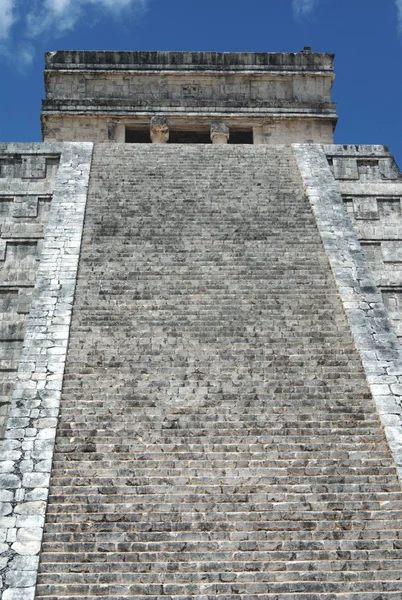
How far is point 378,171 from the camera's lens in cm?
1257

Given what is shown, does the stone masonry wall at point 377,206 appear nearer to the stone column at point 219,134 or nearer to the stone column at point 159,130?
the stone column at point 219,134

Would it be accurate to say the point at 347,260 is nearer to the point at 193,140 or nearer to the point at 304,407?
the point at 304,407

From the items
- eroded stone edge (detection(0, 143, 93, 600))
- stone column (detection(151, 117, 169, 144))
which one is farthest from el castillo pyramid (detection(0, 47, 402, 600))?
stone column (detection(151, 117, 169, 144))

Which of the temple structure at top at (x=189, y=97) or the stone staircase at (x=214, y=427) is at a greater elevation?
the temple structure at top at (x=189, y=97)

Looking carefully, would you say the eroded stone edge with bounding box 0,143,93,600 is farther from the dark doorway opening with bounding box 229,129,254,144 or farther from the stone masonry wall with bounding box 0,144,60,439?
the dark doorway opening with bounding box 229,129,254,144

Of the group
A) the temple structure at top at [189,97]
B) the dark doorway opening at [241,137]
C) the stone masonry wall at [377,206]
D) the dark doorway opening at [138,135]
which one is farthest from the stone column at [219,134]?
the stone masonry wall at [377,206]

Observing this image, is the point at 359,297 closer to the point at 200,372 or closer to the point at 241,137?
the point at 200,372

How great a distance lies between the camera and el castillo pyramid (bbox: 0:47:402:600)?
6.25m

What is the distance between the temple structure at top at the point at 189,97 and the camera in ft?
49.9

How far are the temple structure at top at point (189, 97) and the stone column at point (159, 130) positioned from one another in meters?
0.02

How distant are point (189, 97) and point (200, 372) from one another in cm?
906

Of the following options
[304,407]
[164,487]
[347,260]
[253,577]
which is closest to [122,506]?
[164,487]

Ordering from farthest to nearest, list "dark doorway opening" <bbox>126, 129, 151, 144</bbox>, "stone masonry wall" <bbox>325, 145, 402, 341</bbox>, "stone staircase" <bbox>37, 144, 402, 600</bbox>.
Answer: "dark doorway opening" <bbox>126, 129, 151, 144</bbox>, "stone masonry wall" <bbox>325, 145, 402, 341</bbox>, "stone staircase" <bbox>37, 144, 402, 600</bbox>

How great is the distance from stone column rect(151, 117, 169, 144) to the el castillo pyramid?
5.77 feet
